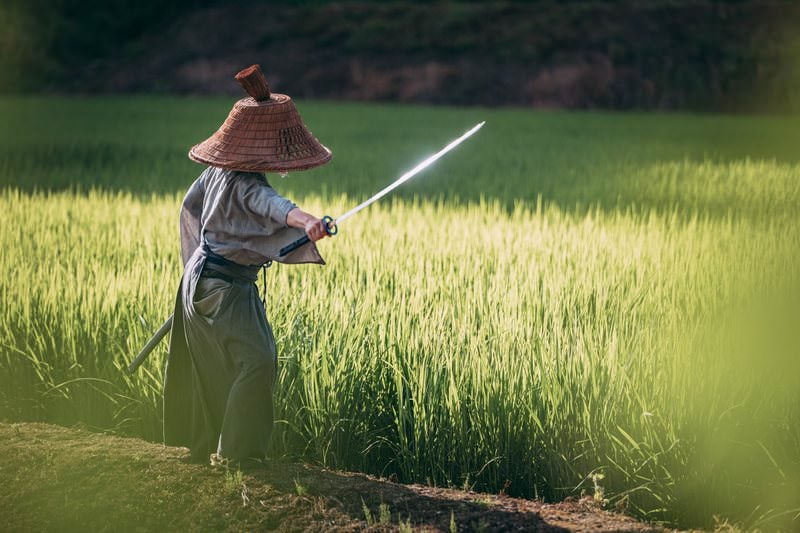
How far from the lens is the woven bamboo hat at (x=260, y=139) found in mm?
2732

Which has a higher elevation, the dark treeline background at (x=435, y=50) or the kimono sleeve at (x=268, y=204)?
the dark treeline background at (x=435, y=50)

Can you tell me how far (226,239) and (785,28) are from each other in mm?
20803

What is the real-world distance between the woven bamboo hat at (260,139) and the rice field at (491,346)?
26.7 inches

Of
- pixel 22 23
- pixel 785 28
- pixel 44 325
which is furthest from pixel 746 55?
pixel 44 325

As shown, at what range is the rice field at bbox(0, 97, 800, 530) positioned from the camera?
2.96 metres

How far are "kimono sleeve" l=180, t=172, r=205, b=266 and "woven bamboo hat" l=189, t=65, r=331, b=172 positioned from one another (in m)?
0.15

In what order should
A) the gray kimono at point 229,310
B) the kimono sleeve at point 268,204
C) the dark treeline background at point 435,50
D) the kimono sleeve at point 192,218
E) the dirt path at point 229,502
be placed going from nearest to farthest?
1. the dirt path at point 229,502
2. the kimono sleeve at point 268,204
3. the gray kimono at point 229,310
4. the kimono sleeve at point 192,218
5. the dark treeline background at point 435,50

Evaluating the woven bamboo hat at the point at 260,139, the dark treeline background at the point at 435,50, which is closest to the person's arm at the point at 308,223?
the woven bamboo hat at the point at 260,139

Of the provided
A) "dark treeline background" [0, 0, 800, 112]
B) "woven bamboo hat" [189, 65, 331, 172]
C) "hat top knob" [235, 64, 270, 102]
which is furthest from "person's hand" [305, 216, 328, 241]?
"dark treeline background" [0, 0, 800, 112]

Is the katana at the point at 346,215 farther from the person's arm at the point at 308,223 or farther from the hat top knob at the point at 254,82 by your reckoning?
the hat top knob at the point at 254,82

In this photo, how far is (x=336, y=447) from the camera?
3166 millimetres

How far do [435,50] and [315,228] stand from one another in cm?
1953

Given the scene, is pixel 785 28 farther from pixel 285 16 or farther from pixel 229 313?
pixel 229 313

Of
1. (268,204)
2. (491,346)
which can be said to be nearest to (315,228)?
(268,204)
